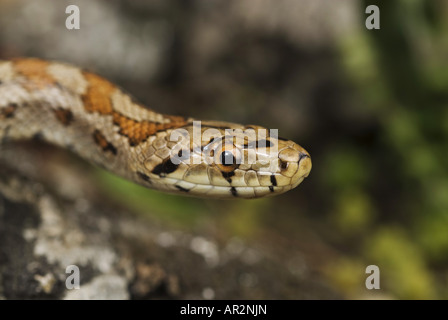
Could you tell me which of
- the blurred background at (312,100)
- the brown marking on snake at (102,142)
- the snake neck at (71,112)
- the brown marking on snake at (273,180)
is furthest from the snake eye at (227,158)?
the blurred background at (312,100)

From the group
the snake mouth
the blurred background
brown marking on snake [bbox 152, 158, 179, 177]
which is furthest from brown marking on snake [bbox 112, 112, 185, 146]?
the blurred background

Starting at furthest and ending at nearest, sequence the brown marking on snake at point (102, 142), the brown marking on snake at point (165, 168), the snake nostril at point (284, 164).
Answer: the brown marking on snake at point (102, 142) < the brown marking on snake at point (165, 168) < the snake nostril at point (284, 164)

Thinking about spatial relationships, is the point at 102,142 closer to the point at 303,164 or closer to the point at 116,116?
the point at 116,116

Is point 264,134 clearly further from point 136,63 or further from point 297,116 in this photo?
point 136,63

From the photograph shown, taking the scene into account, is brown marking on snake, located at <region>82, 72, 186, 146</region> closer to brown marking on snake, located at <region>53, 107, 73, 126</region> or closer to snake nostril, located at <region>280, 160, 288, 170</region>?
brown marking on snake, located at <region>53, 107, 73, 126</region>

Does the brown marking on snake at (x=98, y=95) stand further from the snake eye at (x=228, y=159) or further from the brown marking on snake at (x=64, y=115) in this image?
the snake eye at (x=228, y=159)

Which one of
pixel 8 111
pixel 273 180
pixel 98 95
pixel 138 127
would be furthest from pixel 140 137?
pixel 8 111
